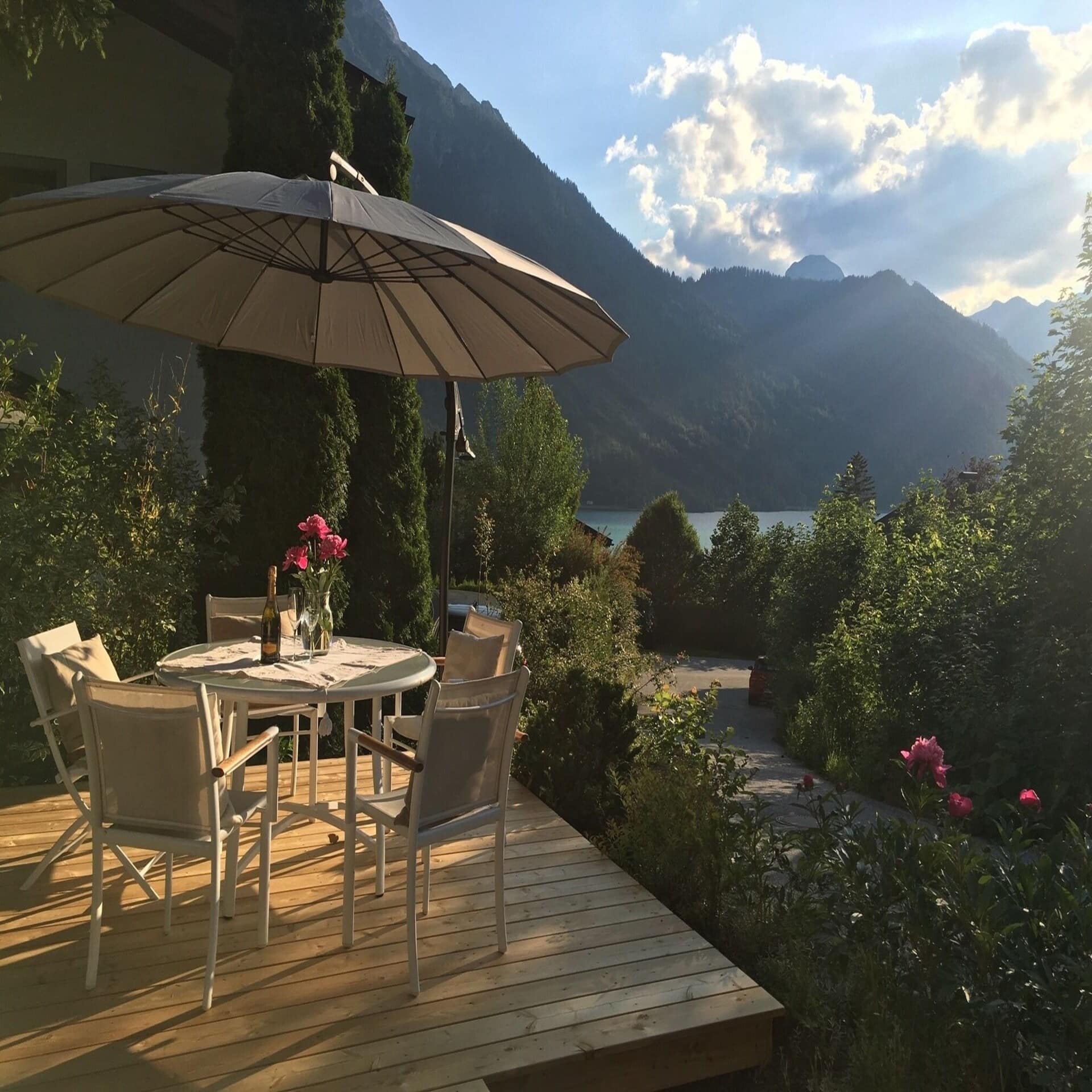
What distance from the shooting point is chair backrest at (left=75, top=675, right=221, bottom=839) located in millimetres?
2410

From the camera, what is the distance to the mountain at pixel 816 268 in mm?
143500

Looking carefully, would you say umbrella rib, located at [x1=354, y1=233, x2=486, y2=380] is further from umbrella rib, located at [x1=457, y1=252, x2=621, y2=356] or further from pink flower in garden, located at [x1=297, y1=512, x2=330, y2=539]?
pink flower in garden, located at [x1=297, y1=512, x2=330, y2=539]

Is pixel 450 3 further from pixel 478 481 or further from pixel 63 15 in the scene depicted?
pixel 478 481

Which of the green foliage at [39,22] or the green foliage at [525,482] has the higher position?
the green foliage at [39,22]

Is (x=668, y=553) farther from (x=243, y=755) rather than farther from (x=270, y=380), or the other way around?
(x=243, y=755)

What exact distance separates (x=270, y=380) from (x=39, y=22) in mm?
2212

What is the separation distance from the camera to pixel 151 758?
2443 millimetres

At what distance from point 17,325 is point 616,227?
7800 centimetres

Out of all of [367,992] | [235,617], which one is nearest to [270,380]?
[235,617]

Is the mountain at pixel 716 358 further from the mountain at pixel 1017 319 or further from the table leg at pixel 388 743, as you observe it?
the table leg at pixel 388 743

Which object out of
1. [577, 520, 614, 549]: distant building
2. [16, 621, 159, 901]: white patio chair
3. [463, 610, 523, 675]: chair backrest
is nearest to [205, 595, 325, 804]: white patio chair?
[16, 621, 159, 901]: white patio chair

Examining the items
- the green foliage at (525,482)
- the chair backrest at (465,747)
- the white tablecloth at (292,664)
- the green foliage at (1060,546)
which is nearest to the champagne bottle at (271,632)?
the white tablecloth at (292,664)

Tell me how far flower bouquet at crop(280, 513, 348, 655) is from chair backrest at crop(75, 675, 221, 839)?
990mm

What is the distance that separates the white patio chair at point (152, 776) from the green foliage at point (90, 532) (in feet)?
7.39
